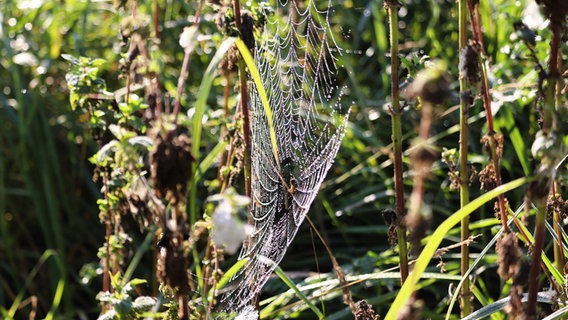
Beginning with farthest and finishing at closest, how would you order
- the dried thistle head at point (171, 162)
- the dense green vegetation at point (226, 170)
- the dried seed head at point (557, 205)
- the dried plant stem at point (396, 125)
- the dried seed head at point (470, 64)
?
the dense green vegetation at point (226, 170) < the dried seed head at point (557, 205) < the dried plant stem at point (396, 125) < the dried seed head at point (470, 64) < the dried thistle head at point (171, 162)

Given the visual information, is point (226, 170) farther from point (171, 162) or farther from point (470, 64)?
point (171, 162)

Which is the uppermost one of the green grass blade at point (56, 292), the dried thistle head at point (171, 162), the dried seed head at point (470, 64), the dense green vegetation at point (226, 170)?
the dried seed head at point (470, 64)

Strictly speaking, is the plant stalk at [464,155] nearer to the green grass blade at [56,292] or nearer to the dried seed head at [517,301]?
the dried seed head at [517,301]

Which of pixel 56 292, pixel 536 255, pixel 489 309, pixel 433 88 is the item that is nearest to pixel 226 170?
pixel 489 309

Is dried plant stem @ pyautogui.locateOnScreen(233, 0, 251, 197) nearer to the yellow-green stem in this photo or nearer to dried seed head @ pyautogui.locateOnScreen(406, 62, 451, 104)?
the yellow-green stem

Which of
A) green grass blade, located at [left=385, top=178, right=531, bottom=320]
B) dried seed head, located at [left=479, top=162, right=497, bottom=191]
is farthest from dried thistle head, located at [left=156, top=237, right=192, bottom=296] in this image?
dried seed head, located at [left=479, top=162, right=497, bottom=191]

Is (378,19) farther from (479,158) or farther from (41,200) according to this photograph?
(41,200)

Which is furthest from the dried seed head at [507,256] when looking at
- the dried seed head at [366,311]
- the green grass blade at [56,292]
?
the green grass blade at [56,292]

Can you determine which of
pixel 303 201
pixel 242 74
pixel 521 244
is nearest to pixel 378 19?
pixel 303 201
